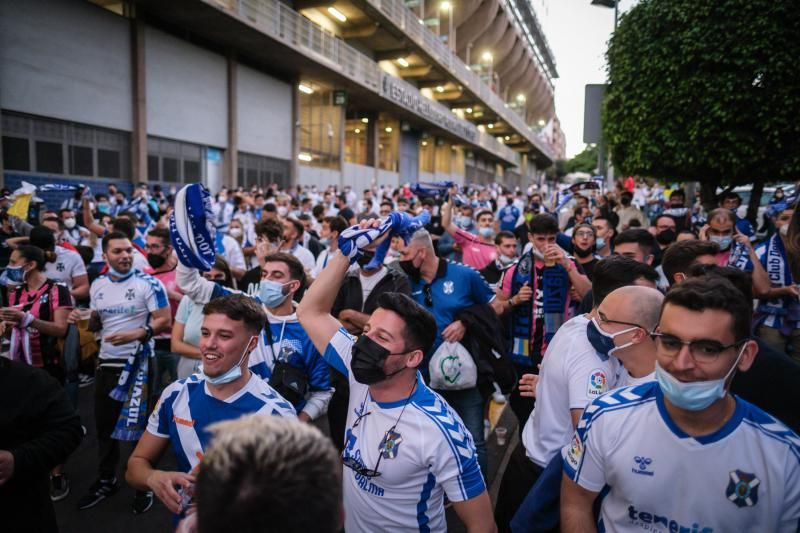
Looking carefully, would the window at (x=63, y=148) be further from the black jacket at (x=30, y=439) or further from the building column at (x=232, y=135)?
the black jacket at (x=30, y=439)

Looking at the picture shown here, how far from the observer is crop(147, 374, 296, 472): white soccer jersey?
8.24ft

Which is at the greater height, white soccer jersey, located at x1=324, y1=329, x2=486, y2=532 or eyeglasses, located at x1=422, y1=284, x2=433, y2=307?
eyeglasses, located at x1=422, y1=284, x2=433, y2=307

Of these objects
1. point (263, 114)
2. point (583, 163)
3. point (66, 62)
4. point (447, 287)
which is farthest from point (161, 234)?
point (583, 163)

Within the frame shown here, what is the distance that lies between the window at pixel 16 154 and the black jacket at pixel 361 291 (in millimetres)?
12469

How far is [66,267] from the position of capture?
20.0 ft

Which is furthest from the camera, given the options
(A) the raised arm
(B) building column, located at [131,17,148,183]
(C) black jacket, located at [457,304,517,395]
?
(B) building column, located at [131,17,148,183]

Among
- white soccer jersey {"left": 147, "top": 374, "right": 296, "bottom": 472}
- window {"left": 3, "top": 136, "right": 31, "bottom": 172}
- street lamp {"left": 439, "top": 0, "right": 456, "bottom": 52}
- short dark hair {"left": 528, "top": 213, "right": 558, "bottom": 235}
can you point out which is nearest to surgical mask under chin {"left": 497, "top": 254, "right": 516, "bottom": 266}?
short dark hair {"left": 528, "top": 213, "right": 558, "bottom": 235}

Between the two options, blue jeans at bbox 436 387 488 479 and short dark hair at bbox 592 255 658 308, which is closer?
short dark hair at bbox 592 255 658 308

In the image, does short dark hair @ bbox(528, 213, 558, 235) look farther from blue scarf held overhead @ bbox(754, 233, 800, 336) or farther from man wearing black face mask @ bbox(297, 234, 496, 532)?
blue scarf held overhead @ bbox(754, 233, 800, 336)

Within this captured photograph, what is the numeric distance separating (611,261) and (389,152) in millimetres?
30345

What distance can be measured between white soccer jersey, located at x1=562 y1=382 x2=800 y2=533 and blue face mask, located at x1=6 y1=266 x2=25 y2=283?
480cm

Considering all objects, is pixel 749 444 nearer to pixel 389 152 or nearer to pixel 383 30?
pixel 383 30

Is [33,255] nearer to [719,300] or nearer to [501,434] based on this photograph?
[501,434]

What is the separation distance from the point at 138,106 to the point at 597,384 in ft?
55.1
